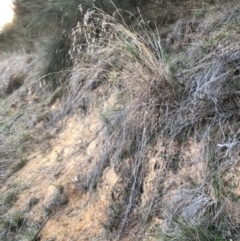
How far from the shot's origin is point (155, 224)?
212 centimetres

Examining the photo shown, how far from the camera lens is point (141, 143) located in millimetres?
2553

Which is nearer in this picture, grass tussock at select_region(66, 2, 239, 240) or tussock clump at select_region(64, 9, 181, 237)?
grass tussock at select_region(66, 2, 239, 240)

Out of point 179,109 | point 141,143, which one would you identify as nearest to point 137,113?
point 141,143

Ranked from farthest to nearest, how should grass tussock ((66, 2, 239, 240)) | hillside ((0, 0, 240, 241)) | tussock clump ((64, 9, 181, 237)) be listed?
tussock clump ((64, 9, 181, 237)) < grass tussock ((66, 2, 239, 240)) < hillside ((0, 0, 240, 241))

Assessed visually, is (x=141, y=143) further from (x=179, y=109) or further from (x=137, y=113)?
(x=179, y=109)

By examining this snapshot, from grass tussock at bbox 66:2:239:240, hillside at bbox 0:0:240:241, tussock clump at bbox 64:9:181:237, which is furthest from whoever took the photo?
tussock clump at bbox 64:9:181:237

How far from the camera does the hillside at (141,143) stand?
201cm

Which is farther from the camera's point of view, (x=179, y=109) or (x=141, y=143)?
(x=141, y=143)

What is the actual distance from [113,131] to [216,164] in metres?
1.05

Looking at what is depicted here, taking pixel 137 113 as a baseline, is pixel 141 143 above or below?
below

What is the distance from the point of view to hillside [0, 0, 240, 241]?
6.61ft

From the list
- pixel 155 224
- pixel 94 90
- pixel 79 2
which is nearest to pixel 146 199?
pixel 155 224

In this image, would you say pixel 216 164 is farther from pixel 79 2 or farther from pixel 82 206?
pixel 79 2

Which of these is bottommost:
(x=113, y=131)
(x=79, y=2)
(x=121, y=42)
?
(x=113, y=131)
